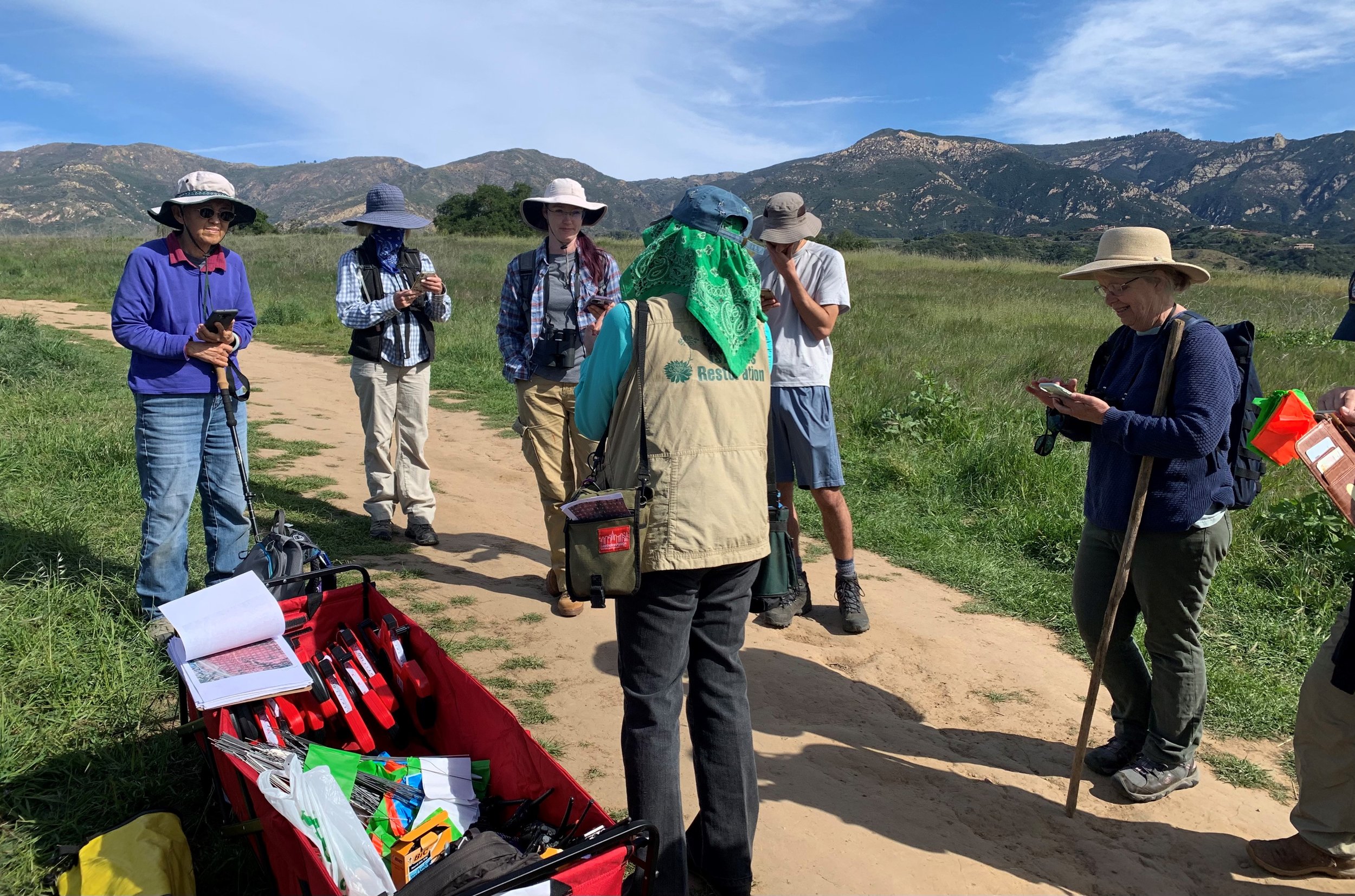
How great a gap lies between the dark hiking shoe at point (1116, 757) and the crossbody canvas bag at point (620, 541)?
7.41 feet

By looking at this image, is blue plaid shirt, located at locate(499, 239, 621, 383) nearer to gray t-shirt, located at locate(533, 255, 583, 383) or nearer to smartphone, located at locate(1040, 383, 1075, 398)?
gray t-shirt, located at locate(533, 255, 583, 383)

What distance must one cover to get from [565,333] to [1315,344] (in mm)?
12497

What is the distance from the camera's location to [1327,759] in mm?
2693

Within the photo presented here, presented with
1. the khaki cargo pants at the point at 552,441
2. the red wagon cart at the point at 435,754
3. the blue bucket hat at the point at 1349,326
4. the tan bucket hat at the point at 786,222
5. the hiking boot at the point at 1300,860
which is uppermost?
the tan bucket hat at the point at 786,222

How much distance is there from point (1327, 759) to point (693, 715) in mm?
2035

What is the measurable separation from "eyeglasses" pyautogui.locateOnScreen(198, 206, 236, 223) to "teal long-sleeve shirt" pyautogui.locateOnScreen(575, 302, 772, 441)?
2.33 m

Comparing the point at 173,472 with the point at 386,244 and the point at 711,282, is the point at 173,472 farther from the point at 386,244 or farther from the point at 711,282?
the point at 711,282

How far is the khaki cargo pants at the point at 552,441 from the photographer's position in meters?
4.61

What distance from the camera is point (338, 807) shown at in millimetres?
2018

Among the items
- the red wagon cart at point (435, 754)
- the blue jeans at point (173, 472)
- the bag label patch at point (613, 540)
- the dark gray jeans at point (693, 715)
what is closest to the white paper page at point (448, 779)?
the red wagon cart at point (435, 754)

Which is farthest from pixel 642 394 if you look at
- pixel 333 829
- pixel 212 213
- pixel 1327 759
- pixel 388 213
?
pixel 388 213

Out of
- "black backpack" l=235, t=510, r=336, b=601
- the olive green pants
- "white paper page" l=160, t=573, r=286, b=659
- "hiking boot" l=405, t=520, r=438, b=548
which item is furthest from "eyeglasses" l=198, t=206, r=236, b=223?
the olive green pants

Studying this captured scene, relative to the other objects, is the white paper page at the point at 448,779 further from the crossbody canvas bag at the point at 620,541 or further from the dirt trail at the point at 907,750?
the crossbody canvas bag at the point at 620,541

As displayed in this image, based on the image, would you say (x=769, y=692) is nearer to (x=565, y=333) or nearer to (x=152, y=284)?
(x=565, y=333)
